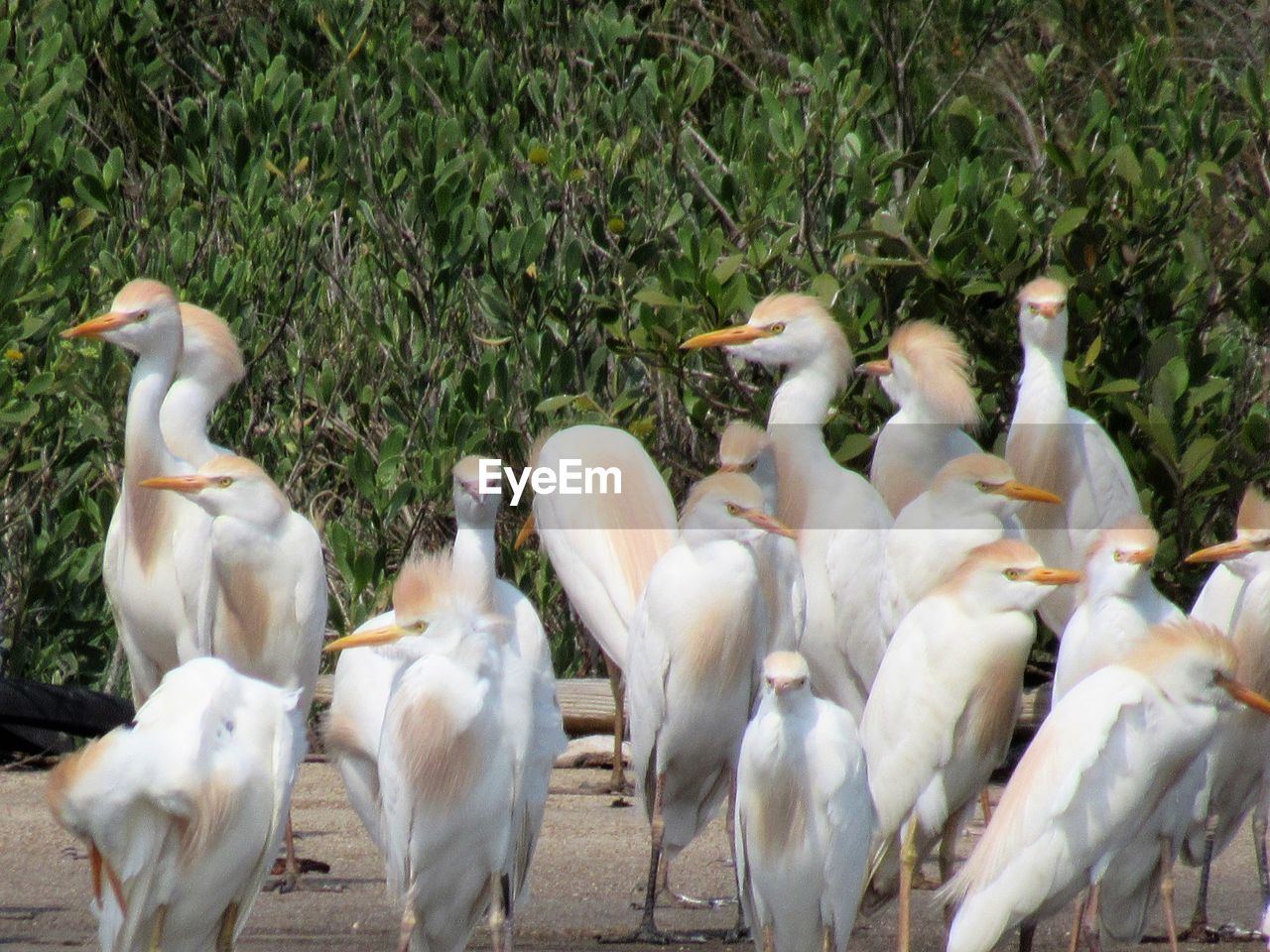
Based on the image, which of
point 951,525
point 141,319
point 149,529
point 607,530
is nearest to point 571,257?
point 607,530

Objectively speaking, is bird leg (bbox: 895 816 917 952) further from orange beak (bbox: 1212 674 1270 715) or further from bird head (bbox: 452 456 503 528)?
bird head (bbox: 452 456 503 528)

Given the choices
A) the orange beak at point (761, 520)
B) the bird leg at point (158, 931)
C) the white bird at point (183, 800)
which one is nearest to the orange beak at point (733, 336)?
the orange beak at point (761, 520)

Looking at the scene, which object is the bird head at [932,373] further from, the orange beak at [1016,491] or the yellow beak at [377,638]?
the yellow beak at [377,638]

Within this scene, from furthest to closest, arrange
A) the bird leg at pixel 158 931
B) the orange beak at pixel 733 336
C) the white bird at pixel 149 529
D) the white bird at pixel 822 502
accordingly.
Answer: the orange beak at pixel 733 336 → the white bird at pixel 822 502 → the white bird at pixel 149 529 → the bird leg at pixel 158 931

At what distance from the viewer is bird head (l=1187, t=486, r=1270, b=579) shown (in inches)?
187

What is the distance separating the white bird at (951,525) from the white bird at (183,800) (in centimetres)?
201

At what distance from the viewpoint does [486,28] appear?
374 inches

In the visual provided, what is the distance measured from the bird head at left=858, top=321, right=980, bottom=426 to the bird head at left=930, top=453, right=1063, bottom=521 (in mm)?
510

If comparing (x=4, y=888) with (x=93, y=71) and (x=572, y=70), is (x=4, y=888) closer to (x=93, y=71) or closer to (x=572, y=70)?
(x=572, y=70)

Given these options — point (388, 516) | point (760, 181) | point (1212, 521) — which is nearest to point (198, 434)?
point (388, 516)

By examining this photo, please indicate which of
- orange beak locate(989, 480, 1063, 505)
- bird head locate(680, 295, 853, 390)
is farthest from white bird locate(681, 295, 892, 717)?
orange beak locate(989, 480, 1063, 505)

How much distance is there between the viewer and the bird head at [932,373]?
18.6ft

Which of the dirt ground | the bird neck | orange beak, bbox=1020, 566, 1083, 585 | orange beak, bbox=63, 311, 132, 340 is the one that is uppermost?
orange beak, bbox=63, 311, 132, 340

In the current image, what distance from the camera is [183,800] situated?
3.44 metres
